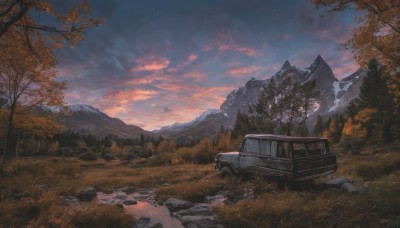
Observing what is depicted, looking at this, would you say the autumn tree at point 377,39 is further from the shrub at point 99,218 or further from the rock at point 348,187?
the shrub at point 99,218

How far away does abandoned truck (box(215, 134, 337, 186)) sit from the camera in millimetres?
10336

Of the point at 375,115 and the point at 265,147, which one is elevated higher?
the point at 375,115

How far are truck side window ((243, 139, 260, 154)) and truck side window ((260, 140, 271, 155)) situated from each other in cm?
25

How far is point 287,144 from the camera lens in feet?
35.0

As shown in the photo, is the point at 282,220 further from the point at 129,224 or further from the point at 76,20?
the point at 76,20

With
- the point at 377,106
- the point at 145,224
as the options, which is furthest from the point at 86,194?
the point at 377,106

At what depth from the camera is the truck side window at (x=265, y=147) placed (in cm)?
1134

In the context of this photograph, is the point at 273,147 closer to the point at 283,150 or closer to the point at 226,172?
the point at 283,150

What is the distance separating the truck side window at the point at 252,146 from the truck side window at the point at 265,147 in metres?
0.25

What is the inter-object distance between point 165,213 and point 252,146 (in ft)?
16.4

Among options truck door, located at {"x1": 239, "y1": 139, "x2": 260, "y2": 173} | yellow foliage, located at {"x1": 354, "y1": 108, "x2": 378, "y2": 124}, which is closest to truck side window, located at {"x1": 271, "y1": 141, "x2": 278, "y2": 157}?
truck door, located at {"x1": 239, "y1": 139, "x2": 260, "y2": 173}

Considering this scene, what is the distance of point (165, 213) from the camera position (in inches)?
369

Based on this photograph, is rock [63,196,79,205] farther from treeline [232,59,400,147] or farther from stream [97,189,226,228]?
treeline [232,59,400,147]

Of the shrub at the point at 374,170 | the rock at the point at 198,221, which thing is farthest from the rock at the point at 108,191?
the shrub at the point at 374,170
